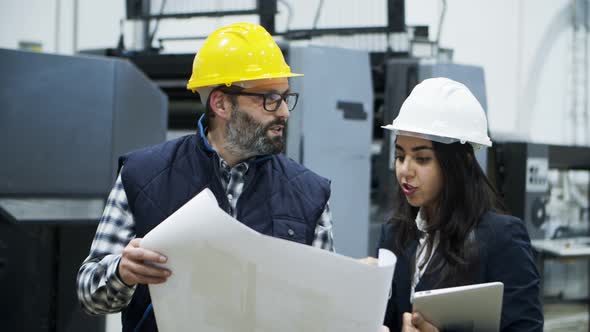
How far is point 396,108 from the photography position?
2.86m

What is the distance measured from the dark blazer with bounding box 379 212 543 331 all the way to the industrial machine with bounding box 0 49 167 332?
109cm

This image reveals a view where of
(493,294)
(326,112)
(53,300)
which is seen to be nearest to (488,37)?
(326,112)

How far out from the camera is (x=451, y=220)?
1.26 meters

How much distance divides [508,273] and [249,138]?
485 mm

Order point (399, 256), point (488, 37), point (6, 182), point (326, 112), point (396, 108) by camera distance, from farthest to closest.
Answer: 1. point (488, 37)
2. point (396, 108)
3. point (326, 112)
4. point (6, 182)
5. point (399, 256)

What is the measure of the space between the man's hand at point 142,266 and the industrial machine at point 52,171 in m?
1.02

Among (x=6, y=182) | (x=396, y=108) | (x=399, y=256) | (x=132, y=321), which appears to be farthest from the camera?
(x=396, y=108)

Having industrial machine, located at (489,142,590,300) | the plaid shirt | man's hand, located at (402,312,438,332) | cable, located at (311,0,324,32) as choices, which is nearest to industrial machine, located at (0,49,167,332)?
the plaid shirt

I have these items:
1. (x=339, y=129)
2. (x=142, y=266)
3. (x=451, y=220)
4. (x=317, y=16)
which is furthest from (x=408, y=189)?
(x=317, y=16)

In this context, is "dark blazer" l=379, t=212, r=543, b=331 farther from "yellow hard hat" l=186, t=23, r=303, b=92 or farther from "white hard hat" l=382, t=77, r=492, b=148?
"yellow hard hat" l=186, t=23, r=303, b=92

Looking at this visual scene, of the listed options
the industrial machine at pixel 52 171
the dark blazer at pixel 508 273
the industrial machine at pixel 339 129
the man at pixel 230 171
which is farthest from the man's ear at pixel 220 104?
the industrial machine at pixel 339 129

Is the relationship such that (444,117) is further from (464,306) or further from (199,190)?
(199,190)

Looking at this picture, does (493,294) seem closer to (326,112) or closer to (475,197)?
(475,197)

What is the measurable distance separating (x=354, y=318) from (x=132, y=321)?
0.41 metres
